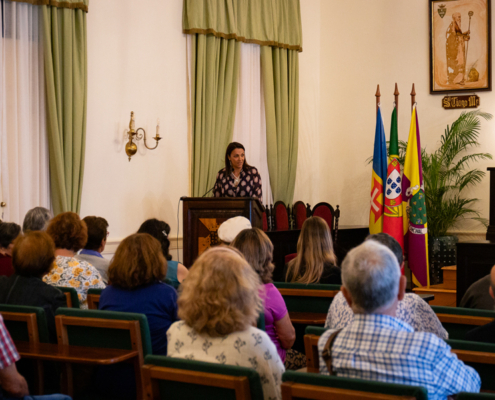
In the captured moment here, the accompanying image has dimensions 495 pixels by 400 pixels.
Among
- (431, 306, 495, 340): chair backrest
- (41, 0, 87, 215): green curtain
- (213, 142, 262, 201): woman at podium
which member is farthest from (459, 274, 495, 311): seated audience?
(41, 0, 87, 215): green curtain

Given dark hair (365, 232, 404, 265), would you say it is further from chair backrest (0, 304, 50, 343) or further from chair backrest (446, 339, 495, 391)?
chair backrest (0, 304, 50, 343)

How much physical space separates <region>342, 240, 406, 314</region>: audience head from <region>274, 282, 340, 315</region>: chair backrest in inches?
59.3

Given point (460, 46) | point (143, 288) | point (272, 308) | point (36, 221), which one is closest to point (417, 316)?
point (272, 308)

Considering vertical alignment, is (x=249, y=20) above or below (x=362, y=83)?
above

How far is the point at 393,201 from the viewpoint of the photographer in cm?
721

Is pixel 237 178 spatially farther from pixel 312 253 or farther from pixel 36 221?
pixel 312 253

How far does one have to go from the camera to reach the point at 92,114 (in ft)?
21.0

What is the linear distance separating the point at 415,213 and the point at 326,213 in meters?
1.16

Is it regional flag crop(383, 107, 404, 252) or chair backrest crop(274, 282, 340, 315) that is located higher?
regional flag crop(383, 107, 404, 252)

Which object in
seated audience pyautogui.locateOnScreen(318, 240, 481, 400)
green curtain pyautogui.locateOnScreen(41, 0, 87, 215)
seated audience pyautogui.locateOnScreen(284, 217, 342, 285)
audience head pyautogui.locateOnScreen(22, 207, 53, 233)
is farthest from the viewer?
green curtain pyautogui.locateOnScreen(41, 0, 87, 215)

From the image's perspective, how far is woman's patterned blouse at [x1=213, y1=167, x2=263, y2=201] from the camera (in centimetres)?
641

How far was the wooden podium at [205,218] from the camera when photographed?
5.79 meters

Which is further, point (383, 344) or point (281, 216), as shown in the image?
point (281, 216)

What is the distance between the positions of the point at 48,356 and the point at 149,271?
0.58 m
